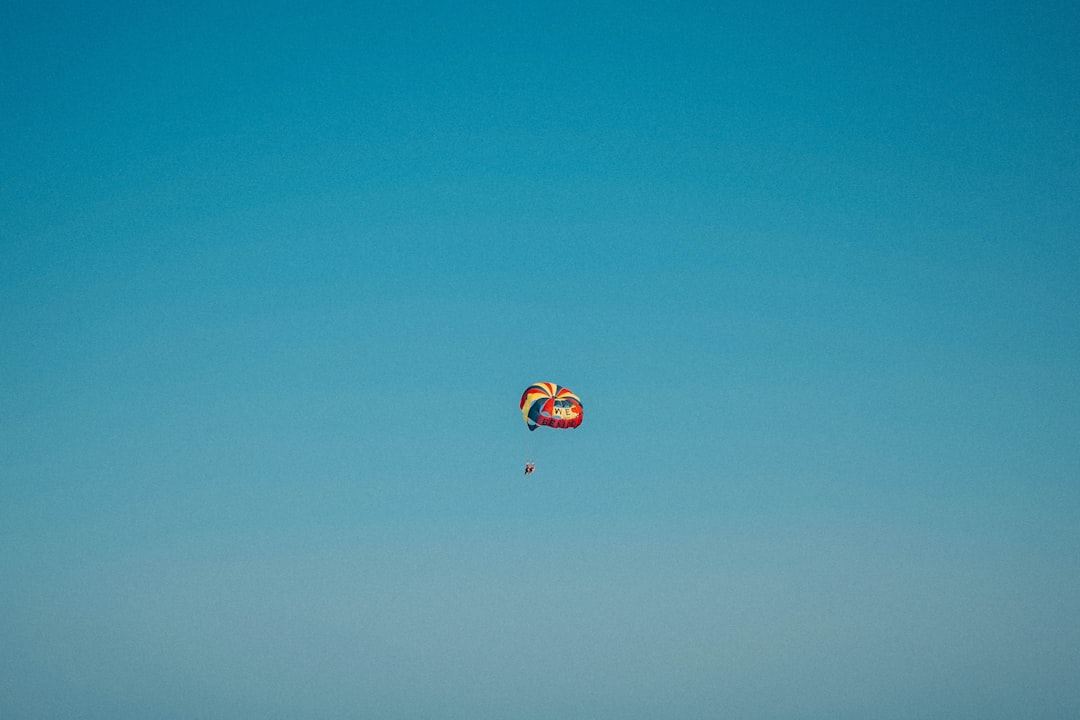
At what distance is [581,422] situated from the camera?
335 feet

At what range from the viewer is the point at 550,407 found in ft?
331

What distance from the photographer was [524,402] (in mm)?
103250

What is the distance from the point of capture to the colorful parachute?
100875 millimetres

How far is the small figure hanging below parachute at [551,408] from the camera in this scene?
100812 mm

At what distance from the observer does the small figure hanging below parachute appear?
101 metres

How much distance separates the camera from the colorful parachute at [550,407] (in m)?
101

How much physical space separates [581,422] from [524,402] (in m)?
4.42

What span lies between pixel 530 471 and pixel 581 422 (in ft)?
17.9

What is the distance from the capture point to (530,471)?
104 metres

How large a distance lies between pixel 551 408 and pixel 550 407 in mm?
116

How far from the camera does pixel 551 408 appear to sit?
10094 cm

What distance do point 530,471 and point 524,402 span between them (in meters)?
5.09
